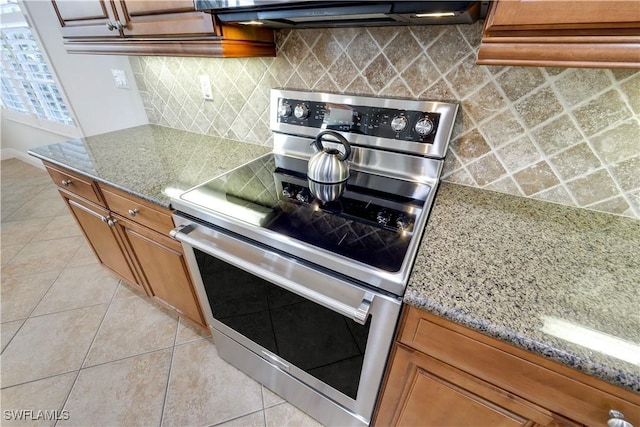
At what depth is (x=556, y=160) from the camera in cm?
84

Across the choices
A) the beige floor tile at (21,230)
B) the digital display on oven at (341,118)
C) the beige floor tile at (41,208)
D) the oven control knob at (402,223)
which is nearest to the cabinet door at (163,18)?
the digital display on oven at (341,118)

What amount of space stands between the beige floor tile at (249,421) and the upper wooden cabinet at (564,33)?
1476mm

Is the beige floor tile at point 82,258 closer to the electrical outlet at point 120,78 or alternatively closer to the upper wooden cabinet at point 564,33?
the electrical outlet at point 120,78

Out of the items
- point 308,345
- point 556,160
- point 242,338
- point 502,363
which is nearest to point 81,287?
point 242,338

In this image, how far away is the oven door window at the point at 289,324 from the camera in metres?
0.76

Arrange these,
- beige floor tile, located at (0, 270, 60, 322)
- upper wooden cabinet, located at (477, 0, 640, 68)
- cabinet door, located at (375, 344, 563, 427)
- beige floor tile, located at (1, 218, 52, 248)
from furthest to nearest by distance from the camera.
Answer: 1. beige floor tile, located at (1, 218, 52, 248)
2. beige floor tile, located at (0, 270, 60, 322)
3. cabinet door, located at (375, 344, 563, 427)
4. upper wooden cabinet, located at (477, 0, 640, 68)

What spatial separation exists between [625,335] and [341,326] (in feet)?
1.81

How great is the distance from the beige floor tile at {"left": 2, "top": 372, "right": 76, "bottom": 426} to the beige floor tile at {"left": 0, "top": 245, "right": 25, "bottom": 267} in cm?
124

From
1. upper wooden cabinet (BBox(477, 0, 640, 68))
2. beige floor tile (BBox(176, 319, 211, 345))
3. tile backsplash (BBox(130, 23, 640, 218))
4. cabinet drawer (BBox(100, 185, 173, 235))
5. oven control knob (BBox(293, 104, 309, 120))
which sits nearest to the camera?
upper wooden cabinet (BBox(477, 0, 640, 68))

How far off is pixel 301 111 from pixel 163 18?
0.56 meters

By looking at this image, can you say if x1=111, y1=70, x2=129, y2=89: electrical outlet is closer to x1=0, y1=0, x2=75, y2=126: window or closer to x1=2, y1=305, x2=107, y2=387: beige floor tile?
x1=0, y1=0, x2=75, y2=126: window

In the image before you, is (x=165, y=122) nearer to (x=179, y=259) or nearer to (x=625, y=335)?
(x=179, y=259)

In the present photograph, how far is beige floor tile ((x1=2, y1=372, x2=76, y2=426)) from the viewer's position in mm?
1162

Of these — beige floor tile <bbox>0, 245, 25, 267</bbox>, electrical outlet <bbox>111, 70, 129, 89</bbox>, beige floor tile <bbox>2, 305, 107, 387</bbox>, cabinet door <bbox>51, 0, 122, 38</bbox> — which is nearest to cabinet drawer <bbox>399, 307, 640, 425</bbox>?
cabinet door <bbox>51, 0, 122, 38</bbox>
